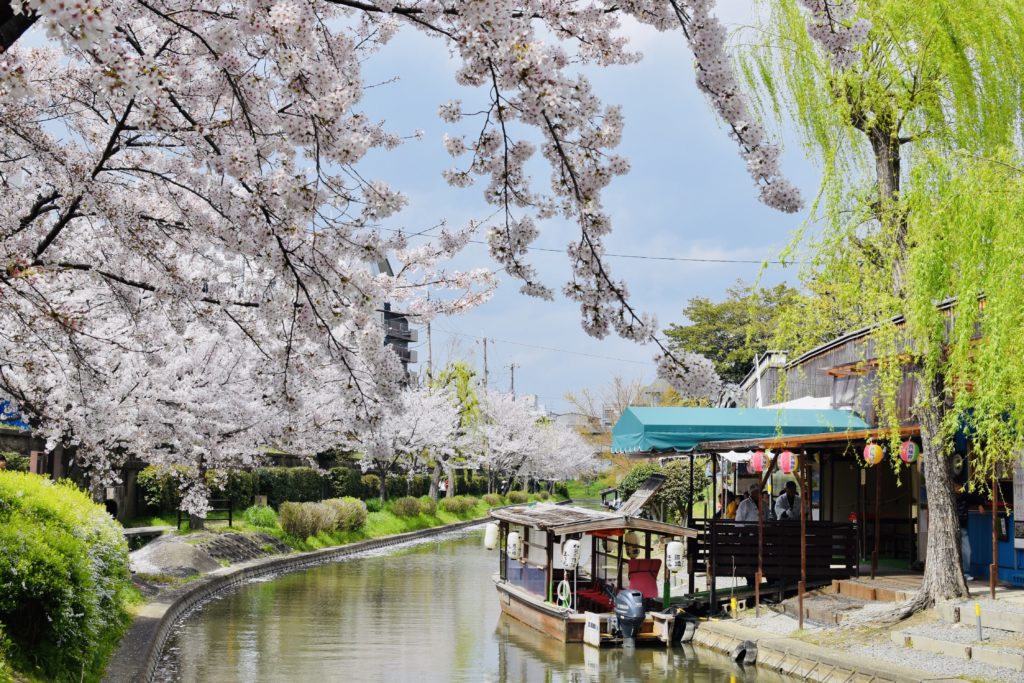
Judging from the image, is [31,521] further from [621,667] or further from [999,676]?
[999,676]

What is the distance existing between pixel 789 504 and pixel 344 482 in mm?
24236

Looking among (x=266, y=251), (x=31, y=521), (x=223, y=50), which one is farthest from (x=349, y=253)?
(x=31, y=521)

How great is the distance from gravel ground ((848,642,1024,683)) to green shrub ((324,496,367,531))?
22.6 meters

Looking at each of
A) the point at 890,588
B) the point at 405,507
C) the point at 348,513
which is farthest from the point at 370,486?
the point at 890,588

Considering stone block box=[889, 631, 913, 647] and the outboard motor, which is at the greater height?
stone block box=[889, 631, 913, 647]

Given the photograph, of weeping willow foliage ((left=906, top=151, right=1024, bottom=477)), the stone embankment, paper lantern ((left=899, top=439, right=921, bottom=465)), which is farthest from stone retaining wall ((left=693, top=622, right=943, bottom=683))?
paper lantern ((left=899, top=439, right=921, bottom=465))

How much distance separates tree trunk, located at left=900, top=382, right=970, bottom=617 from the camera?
44.0ft

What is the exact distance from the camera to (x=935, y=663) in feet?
38.1

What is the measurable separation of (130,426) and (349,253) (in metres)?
13.4

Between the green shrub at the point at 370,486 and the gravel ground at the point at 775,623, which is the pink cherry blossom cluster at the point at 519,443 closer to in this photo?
the green shrub at the point at 370,486

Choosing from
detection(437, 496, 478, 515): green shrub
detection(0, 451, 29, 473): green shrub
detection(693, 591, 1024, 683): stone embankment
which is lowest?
detection(437, 496, 478, 515): green shrub

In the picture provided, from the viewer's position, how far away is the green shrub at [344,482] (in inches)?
1558

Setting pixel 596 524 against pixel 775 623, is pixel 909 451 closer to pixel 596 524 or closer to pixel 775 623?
pixel 775 623

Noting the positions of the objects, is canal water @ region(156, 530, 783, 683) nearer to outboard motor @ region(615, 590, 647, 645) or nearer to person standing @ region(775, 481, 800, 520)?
outboard motor @ region(615, 590, 647, 645)
